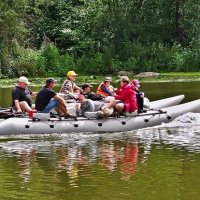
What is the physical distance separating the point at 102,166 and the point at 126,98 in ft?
18.6

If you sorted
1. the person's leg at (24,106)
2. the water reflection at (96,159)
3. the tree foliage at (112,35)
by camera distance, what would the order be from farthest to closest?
the tree foliage at (112,35), the person's leg at (24,106), the water reflection at (96,159)

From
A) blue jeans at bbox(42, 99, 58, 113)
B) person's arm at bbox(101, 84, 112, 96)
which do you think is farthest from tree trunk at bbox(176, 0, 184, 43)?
blue jeans at bbox(42, 99, 58, 113)

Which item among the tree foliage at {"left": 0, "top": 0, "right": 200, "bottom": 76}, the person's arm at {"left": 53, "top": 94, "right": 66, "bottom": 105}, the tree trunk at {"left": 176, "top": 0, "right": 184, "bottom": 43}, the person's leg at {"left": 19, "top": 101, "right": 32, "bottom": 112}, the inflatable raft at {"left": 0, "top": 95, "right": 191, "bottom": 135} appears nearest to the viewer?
the inflatable raft at {"left": 0, "top": 95, "right": 191, "bottom": 135}

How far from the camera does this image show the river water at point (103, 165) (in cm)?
927

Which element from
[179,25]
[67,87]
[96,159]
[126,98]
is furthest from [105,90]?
[179,25]

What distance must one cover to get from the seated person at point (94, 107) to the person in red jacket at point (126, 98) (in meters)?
0.30

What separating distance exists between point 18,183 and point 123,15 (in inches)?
1402

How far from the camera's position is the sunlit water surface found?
9.28 m

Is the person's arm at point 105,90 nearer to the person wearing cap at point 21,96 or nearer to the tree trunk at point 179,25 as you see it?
the person wearing cap at point 21,96

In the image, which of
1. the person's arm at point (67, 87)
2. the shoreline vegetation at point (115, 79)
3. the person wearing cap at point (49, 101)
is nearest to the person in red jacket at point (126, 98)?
the person wearing cap at point (49, 101)

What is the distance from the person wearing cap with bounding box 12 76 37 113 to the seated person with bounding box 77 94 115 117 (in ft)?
4.42

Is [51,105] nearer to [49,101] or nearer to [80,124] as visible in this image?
[49,101]

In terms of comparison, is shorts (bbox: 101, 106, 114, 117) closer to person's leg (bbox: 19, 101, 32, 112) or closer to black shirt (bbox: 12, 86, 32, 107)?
person's leg (bbox: 19, 101, 32, 112)

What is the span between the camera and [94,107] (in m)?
16.3
